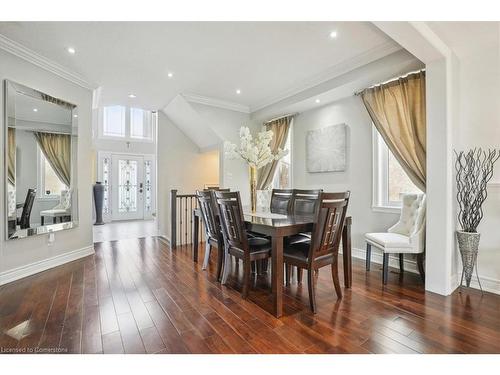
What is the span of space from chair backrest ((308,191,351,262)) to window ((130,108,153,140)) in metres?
7.41

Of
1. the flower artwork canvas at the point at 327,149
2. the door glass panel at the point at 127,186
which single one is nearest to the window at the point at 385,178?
the flower artwork canvas at the point at 327,149

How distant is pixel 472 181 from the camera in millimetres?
2500

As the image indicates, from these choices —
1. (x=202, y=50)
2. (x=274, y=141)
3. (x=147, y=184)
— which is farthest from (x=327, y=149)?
(x=147, y=184)

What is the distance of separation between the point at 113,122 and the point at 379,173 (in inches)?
296

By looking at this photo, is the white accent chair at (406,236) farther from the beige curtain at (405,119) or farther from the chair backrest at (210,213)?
the chair backrest at (210,213)

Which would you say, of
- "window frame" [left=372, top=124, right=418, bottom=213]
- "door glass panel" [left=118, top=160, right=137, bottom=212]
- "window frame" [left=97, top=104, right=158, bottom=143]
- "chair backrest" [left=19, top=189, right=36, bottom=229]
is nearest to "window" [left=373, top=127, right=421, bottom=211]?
"window frame" [left=372, top=124, right=418, bottom=213]

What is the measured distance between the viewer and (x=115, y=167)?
25.2ft

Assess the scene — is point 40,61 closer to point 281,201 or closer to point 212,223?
point 212,223

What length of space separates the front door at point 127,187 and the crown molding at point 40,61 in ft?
14.1

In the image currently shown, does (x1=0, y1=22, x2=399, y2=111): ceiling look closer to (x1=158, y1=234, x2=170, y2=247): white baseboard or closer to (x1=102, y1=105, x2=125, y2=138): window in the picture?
(x1=158, y1=234, x2=170, y2=247): white baseboard

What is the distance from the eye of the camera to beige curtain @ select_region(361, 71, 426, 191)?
2.89 metres

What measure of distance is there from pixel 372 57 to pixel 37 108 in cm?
422
